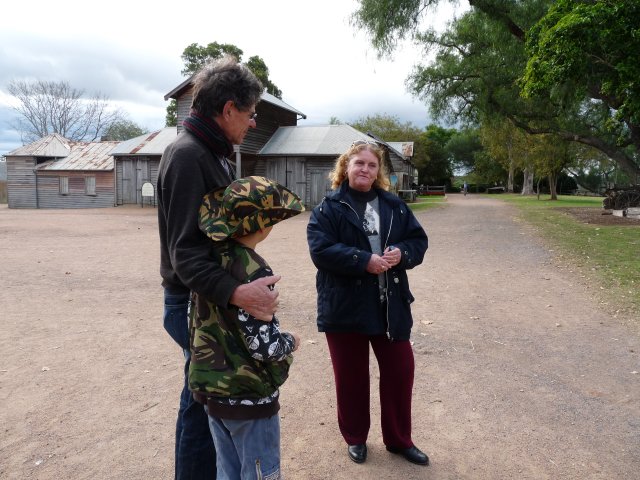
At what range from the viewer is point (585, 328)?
5.64m

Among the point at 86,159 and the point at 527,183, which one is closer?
the point at 86,159

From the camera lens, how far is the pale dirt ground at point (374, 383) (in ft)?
9.71

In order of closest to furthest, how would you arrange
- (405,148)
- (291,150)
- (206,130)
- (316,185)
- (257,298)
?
(257,298) < (206,130) < (316,185) < (291,150) < (405,148)

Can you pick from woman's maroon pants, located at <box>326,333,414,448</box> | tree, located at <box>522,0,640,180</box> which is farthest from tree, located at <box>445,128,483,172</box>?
woman's maroon pants, located at <box>326,333,414,448</box>

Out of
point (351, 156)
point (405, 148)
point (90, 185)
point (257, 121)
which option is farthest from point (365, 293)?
point (405, 148)

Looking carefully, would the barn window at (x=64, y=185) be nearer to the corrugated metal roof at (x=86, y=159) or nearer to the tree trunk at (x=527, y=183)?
the corrugated metal roof at (x=86, y=159)

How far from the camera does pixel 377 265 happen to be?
2766 mm

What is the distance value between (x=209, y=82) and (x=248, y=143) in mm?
23705

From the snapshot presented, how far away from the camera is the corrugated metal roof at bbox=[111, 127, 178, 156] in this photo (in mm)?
28734

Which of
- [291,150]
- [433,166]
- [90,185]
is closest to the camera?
[291,150]

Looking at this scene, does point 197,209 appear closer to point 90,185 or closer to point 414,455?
point 414,455

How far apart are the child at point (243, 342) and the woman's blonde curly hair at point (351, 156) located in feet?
4.45

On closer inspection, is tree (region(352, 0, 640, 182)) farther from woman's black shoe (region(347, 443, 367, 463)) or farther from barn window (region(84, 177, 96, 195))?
barn window (region(84, 177, 96, 195))

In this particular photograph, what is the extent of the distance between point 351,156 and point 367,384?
146 cm
